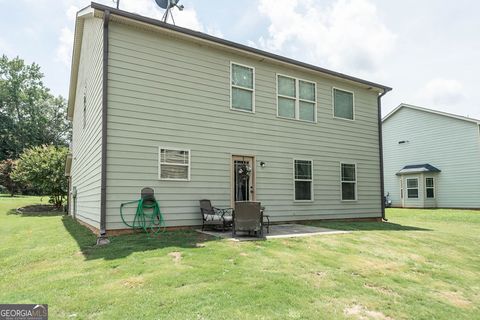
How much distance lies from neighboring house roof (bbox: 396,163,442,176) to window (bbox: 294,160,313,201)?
13002 mm

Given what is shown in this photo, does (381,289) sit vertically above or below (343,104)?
below

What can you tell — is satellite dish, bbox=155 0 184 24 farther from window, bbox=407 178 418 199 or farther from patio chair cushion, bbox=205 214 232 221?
window, bbox=407 178 418 199

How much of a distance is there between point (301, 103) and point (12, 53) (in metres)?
45.9

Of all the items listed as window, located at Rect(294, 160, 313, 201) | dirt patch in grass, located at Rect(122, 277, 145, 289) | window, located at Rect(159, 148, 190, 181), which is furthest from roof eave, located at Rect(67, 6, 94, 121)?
window, located at Rect(294, 160, 313, 201)

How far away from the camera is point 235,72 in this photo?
948cm

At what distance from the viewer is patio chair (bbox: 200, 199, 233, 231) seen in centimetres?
781

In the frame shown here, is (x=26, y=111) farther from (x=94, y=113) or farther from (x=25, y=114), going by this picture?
(x=94, y=113)

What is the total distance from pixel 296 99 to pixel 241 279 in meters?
7.49

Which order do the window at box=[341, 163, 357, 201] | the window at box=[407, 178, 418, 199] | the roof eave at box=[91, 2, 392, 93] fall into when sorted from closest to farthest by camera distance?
the roof eave at box=[91, 2, 392, 93] → the window at box=[341, 163, 357, 201] → the window at box=[407, 178, 418, 199]

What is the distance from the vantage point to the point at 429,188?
20.2 m

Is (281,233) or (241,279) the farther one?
(281,233)

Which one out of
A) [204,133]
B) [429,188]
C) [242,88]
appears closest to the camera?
[204,133]

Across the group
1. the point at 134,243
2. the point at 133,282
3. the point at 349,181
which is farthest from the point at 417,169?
the point at 133,282

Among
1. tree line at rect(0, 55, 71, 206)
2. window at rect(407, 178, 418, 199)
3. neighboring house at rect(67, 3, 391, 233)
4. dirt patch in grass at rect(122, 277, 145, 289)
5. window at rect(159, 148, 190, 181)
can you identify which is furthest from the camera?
tree line at rect(0, 55, 71, 206)
